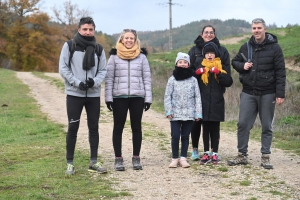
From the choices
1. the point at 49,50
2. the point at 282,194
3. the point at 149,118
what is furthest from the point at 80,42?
the point at 49,50

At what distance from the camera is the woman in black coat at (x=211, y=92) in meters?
7.23

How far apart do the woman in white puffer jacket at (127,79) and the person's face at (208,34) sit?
3.50 feet

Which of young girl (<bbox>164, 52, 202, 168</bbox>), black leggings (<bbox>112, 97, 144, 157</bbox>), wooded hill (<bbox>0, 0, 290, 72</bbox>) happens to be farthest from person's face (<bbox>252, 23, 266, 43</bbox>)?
wooded hill (<bbox>0, 0, 290, 72</bbox>)

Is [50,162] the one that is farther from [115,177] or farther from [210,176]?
[210,176]

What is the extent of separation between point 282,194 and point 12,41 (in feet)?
160

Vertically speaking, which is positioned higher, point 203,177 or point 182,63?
point 182,63

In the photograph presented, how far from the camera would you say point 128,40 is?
22.1 feet

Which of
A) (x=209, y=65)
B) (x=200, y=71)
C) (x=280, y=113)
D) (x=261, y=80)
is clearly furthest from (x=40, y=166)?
(x=280, y=113)

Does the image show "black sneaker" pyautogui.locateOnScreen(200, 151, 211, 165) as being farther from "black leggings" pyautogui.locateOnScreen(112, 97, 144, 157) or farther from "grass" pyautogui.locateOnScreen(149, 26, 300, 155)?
"grass" pyautogui.locateOnScreen(149, 26, 300, 155)

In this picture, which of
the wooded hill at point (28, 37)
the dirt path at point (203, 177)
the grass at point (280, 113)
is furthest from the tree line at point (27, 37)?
the dirt path at point (203, 177)

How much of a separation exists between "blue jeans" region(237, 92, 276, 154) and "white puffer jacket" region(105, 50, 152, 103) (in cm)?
166

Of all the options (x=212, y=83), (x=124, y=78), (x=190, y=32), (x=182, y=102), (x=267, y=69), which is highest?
(x=190, y=32)

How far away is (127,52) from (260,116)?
2302 mm

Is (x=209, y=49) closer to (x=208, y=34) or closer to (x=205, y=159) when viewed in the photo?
(x=208, y=34)
